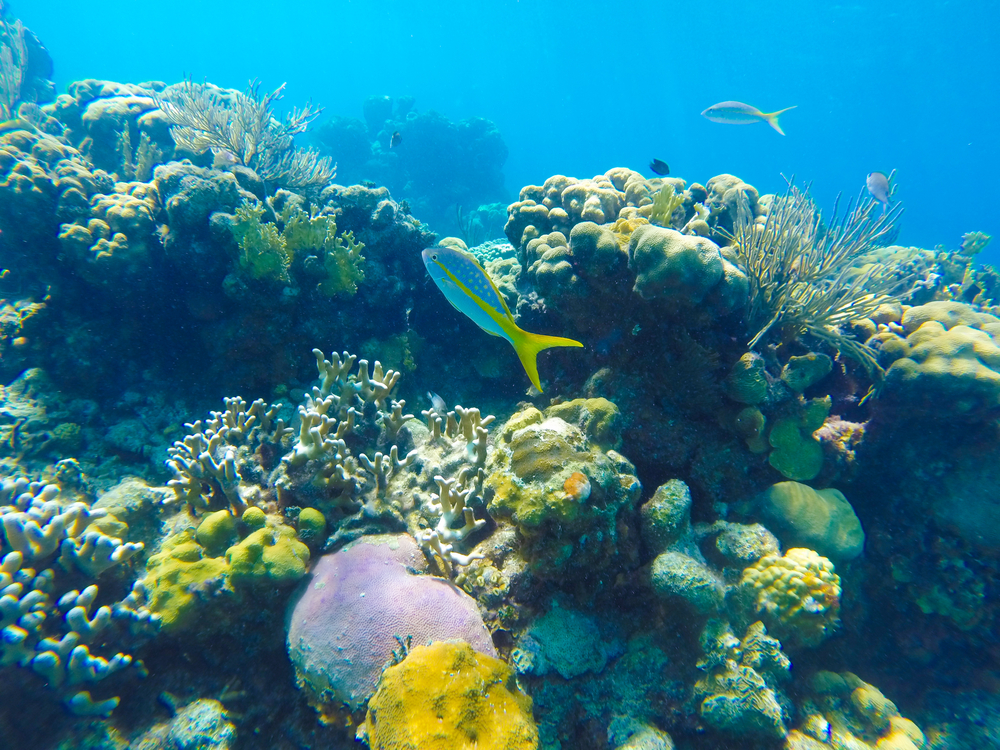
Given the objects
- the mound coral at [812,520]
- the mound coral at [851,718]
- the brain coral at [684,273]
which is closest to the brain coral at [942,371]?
the mound coral at [812,520]

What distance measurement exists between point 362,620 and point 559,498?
147 cm

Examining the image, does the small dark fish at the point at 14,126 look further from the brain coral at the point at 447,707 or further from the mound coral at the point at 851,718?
the mound coral at the point at 851,718

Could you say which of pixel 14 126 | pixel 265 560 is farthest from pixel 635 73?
pixel 265 560

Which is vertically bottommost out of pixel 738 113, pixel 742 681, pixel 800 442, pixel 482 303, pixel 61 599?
pixel 61 599

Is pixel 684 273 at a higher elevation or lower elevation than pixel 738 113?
lower

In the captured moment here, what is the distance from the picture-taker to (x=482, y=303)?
2.28 metres

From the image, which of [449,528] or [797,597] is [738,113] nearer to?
[797,597]

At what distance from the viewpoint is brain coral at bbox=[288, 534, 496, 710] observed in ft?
8.13

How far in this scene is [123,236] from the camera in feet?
15.2

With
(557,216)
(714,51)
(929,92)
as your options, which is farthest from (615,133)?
(557,216)

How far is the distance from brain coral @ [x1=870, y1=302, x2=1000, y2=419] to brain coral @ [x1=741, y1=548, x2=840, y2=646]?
74.0 inches

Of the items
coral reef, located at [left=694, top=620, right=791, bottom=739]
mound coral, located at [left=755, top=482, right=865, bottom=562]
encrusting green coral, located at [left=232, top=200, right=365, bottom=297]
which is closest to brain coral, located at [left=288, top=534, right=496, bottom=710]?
coral reef, located at [left=694, top=620, right=791, bottom=739]

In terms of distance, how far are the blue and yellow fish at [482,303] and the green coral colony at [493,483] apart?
0.58 feet

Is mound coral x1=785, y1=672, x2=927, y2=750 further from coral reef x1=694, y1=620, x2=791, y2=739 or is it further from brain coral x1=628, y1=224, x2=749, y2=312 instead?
brain coral x1=628, y1=224, x2=749, y2=312
